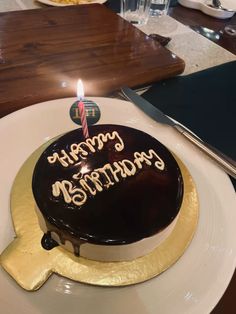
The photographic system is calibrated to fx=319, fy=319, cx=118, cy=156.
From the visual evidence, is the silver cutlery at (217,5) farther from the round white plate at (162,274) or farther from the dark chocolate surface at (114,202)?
the dark chocolate surface at (114,202)

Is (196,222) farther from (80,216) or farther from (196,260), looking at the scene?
(80,216)

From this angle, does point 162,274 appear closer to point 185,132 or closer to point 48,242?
point 48,242

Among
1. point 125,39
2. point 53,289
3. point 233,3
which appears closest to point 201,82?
point 125,39

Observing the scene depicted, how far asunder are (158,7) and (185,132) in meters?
0.73

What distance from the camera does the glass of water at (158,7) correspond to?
3.75 ft

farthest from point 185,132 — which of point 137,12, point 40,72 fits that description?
point 137,12

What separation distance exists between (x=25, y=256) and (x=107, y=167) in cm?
17

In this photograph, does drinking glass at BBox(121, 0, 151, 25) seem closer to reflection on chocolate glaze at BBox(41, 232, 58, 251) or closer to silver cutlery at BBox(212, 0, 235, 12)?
silver cutlery at BBox(212, 0, 235, 12)

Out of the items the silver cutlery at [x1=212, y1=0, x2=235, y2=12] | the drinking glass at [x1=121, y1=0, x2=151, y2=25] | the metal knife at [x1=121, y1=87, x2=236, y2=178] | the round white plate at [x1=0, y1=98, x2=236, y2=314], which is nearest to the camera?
the round white plate at [x1=0, y1=98, x2=236, y2=314]

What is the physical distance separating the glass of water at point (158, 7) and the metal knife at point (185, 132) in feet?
1.89

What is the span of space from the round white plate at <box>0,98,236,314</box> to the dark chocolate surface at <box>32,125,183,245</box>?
0.21 feet

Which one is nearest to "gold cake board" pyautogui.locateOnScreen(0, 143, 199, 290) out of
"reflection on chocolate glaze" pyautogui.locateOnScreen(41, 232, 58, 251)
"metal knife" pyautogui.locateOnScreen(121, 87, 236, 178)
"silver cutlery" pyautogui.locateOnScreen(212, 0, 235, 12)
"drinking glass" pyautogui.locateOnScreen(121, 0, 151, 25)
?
"reflection on chocolate glaze" pyautogui.locateOnScreen(41, 232, 58, 251)

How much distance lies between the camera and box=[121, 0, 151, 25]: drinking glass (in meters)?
1.06

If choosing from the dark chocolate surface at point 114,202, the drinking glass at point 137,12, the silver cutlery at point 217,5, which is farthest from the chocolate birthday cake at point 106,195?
the silver cutlery at point 217,5
